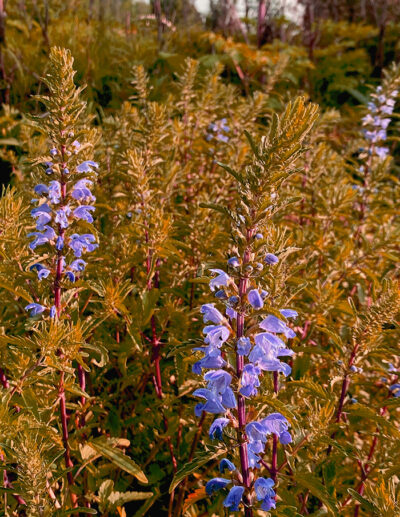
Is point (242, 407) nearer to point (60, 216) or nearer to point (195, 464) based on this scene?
point (195, 464)

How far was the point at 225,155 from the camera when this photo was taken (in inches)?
178

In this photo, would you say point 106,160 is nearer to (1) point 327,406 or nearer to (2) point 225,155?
(2) point 225,155

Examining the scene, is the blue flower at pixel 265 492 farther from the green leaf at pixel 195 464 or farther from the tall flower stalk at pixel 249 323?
the green leaf at pixel 195 464

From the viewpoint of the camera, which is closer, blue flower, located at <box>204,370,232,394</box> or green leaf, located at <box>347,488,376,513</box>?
blue flower, located at <box>204,370,232,394</box>

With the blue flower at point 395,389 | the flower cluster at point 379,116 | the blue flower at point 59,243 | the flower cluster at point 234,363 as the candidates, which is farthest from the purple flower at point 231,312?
the flower cluster at point 379,116

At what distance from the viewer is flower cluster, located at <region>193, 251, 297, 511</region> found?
1451 millimetres

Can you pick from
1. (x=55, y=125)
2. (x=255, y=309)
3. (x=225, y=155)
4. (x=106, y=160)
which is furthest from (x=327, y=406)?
(x=225, y=155)

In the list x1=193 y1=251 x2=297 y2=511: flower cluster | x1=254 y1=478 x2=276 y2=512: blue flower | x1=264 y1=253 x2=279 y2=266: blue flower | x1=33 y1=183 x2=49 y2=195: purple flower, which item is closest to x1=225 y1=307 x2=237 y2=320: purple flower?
x1=193 y1=251 x2=297 y2=511: flower cluster

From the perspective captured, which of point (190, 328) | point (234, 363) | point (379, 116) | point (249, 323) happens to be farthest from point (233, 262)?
point (379, 116)

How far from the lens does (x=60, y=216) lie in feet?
6.61

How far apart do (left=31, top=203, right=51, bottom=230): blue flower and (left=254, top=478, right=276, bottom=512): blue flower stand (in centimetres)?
139

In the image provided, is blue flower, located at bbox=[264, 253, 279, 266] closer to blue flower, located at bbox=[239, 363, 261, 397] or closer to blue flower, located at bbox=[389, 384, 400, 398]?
blue flower, located at bbox=[239, 363, 261, 397]

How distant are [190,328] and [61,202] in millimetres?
1479

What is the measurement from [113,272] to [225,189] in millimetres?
1537
